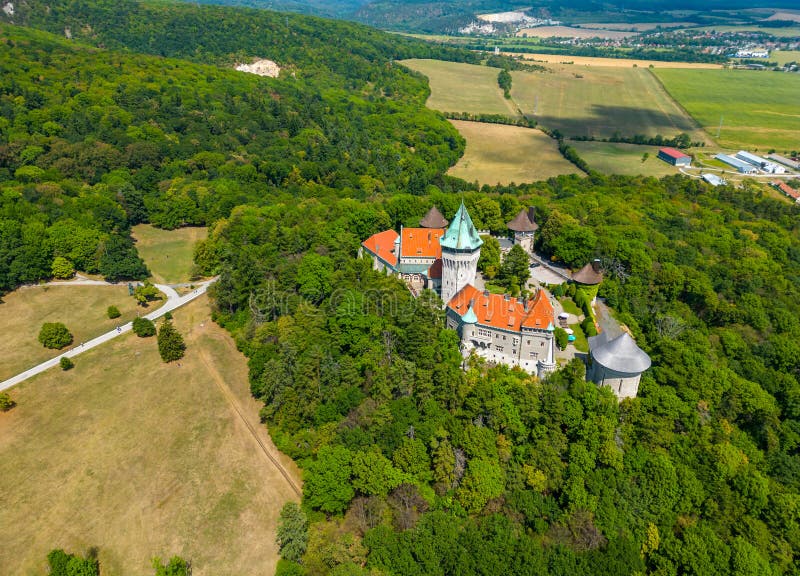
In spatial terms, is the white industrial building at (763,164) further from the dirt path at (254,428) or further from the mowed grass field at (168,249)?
the dirt path at (254,428)

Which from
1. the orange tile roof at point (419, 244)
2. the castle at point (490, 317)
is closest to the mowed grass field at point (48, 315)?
the orange tile roof at point (419, 244)

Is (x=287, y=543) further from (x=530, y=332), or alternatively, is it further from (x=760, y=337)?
(x=760, y=337)

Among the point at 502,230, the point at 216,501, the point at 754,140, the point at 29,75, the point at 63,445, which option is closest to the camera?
the point at 216,501

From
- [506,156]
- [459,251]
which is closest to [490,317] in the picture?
[459,251]

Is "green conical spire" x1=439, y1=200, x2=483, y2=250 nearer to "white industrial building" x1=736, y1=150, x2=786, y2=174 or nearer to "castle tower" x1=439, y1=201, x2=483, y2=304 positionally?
"castle tower" x1=439, y1=201, x2=483, y2=304

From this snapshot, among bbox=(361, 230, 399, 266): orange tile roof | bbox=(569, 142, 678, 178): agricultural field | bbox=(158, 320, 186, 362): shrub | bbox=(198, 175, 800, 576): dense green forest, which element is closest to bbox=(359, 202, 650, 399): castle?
bbox=(198, 175, 800, 576): dense green forest

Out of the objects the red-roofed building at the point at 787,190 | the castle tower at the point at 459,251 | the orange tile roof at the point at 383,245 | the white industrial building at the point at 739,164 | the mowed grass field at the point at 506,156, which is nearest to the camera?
the castle tower at the point at 459,251

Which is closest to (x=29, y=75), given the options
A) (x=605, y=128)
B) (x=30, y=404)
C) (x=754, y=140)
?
(x=30, y=404)
